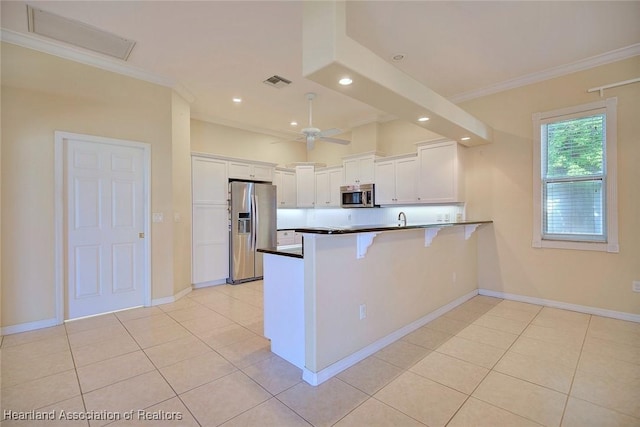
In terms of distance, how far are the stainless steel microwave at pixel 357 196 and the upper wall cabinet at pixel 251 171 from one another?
152 cm

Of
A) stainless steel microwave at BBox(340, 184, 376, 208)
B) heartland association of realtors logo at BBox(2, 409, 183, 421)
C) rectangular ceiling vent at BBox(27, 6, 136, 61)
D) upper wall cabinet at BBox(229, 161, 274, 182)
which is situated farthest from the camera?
stainless steel microwave at BBox(340, 184, 376, 208)

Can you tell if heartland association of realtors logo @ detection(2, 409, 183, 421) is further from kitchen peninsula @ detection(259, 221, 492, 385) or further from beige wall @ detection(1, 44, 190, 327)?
beige wall @ detection(1, 44, 190, 327)

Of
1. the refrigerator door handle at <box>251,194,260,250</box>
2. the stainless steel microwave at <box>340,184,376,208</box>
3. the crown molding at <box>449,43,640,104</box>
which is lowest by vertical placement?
the refrigerator door handle at <box>251,194,260,250</box>

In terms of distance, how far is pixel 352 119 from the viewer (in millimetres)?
5762

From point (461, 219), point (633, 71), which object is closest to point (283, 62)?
point (461, 219)

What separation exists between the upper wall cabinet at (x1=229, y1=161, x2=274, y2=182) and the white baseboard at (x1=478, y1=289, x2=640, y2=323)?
424 centimetres

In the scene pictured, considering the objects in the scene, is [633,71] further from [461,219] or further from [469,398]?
[469,398]

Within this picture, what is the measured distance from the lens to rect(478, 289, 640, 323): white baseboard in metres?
3.34

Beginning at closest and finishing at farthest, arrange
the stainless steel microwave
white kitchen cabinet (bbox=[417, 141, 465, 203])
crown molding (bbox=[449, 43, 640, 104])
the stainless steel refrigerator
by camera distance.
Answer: crown molding (bbox=[449, 43, 640, 104]) < white kitchen cabinet (bbox=[417, 141, 465, 203]) < the stainless steel refrigerator < the stainless steel microwave

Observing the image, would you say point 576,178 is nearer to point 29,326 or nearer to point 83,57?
point 83,57

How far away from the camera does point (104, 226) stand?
3.58m

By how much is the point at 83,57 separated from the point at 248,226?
3.17 meters

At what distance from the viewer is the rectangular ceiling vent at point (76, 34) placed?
2709mm

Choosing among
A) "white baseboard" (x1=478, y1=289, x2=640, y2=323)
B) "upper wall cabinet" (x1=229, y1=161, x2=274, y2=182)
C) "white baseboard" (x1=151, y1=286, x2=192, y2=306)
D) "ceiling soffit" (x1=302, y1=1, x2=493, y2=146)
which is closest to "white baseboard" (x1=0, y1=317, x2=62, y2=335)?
"white baseboard" (x1=151, y1=286, x2=192, y2=306)
